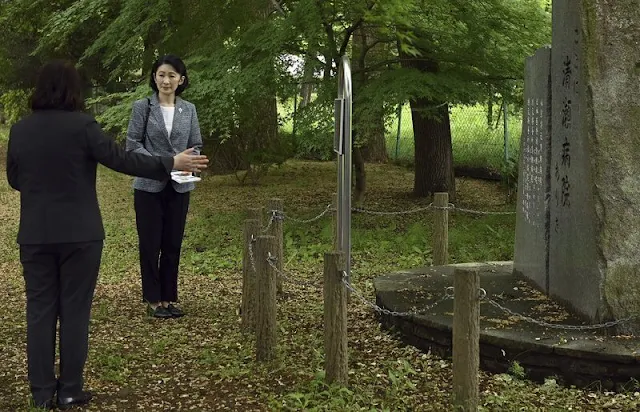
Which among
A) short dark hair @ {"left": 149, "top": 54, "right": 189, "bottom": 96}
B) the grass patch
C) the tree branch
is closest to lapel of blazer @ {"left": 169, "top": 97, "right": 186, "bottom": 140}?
short dark hair @ {"left": 149, "top": 54, "right": 189, "bottom": 96}

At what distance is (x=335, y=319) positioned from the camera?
4.76m

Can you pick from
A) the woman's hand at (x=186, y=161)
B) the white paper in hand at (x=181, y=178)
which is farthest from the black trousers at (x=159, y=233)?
the woman's hand at (x=186, y=161)

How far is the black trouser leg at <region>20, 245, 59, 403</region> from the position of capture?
14.4ft

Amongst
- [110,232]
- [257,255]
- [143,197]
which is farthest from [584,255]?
[110,232]

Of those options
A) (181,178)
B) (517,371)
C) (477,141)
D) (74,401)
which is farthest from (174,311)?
(477,141)

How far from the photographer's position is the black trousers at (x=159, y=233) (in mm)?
6395

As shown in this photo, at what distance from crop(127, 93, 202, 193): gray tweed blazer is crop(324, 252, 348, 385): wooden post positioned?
6.68 ft

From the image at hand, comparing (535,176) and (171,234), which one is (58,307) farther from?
(535,176)

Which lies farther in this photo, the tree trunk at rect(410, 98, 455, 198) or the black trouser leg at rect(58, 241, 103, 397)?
the tree trunk at rect(410, 98, 455, 198)

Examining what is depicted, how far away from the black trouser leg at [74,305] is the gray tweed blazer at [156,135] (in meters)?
1.89

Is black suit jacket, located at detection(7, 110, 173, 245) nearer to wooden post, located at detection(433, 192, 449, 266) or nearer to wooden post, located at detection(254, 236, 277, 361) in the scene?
wooden post, located at detection(254, 236, 277, 361)

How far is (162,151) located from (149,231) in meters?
0.62

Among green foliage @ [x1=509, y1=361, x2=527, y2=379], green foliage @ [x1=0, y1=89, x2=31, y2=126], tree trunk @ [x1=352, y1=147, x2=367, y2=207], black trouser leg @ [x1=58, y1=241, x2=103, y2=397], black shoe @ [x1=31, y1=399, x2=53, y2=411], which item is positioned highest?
green foliage @ [x1=0, y1=89, x2=31, y2=126]

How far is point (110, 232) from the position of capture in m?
12.4
